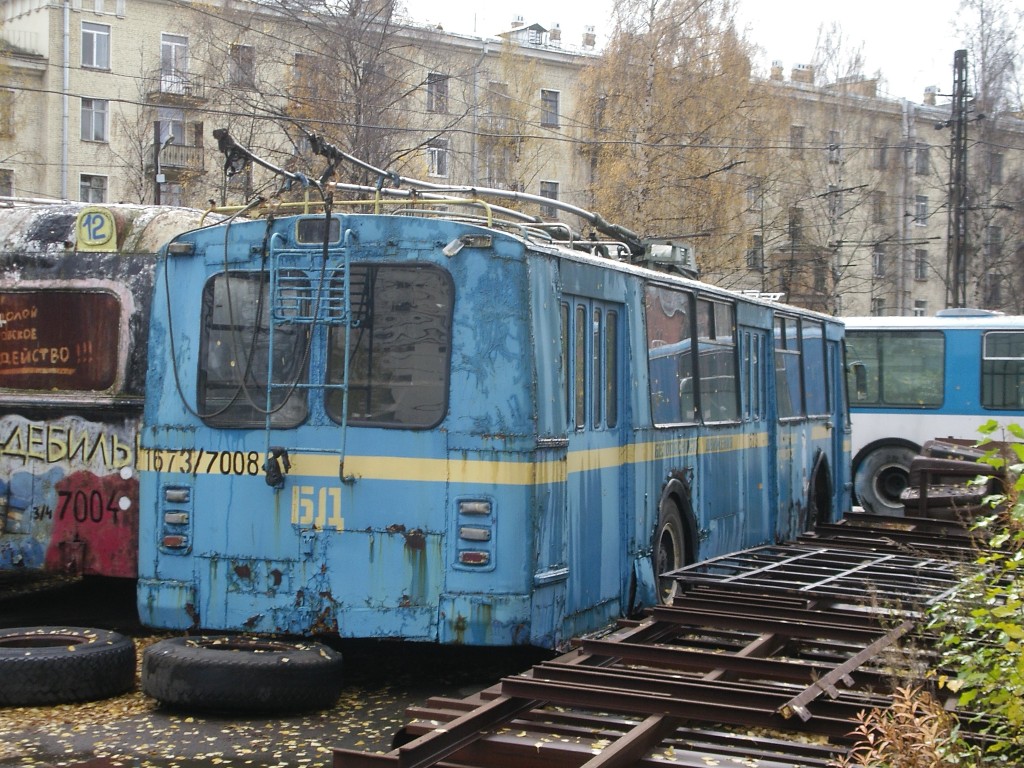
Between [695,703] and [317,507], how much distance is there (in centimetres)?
336

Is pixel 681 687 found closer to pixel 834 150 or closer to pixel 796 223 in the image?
pixel 796 223

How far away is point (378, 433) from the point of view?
846 cm

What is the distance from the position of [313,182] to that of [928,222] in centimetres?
5254

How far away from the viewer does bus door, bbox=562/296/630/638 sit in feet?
29.6

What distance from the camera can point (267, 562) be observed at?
28.1 feet

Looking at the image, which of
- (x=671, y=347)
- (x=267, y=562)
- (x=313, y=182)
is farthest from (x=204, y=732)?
(x=671, y=347)

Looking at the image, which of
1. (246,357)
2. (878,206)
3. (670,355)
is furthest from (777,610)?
(878,206)

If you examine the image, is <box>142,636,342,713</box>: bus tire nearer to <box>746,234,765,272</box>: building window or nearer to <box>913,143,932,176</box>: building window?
<box>746,234,765,272</box>: building window

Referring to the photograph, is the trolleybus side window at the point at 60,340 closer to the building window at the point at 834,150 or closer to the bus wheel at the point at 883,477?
the bus wheel at the point at 883,477

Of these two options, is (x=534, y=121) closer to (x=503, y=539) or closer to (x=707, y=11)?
(x=707, y=11)

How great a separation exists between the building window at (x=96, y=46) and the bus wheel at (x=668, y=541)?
36.4 meters

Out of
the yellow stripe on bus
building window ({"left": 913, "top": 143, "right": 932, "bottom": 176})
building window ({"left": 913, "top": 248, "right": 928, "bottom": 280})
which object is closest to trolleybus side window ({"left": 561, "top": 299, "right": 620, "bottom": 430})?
the yellow stripe on bus

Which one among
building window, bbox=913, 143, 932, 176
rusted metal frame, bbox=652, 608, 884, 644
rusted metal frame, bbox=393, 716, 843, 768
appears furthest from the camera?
building window, bbox=913, 143, 932, 176

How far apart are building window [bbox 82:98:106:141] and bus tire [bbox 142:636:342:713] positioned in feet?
123
